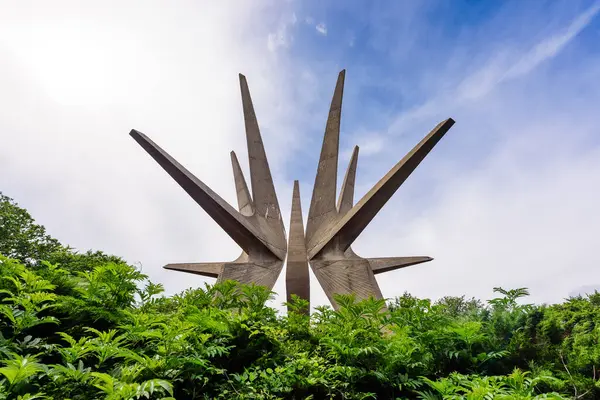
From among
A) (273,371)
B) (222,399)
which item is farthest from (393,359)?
(222,399)

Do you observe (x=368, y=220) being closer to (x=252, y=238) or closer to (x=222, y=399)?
(x=252, y=238)

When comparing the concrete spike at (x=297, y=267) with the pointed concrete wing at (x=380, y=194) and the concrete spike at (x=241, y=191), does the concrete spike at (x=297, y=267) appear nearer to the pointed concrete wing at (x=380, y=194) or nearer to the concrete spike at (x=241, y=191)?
the pointed concrete wing at (x=380, y=194)

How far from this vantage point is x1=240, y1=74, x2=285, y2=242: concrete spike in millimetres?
9227

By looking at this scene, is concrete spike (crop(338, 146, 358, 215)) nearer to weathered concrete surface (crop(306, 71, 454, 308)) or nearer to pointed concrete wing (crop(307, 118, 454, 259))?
weathered concrete surface (crop(306, 71, 454, 308))

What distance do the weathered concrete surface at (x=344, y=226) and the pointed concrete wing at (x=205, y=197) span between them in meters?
1.36

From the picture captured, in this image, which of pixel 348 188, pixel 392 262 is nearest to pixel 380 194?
pixel 392 262

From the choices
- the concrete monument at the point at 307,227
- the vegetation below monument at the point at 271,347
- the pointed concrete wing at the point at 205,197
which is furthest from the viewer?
the pointed concrete wing at the point at 205,197

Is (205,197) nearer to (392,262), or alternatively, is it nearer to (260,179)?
(260,179)

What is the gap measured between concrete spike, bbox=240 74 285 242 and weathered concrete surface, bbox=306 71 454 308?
954 mm

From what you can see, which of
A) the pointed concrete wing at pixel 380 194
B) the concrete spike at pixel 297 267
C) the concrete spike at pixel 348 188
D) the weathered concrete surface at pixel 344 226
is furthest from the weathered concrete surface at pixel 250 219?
the concrete spike at pixel 348 188

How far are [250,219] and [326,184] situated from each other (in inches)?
83.9

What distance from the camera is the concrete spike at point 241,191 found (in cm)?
959

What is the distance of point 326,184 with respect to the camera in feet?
30.2

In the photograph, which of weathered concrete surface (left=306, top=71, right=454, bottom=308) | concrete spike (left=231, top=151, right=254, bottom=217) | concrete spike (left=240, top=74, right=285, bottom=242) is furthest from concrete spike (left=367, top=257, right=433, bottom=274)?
concrete spike (left=231, top=151, right=254, bottom=217)
